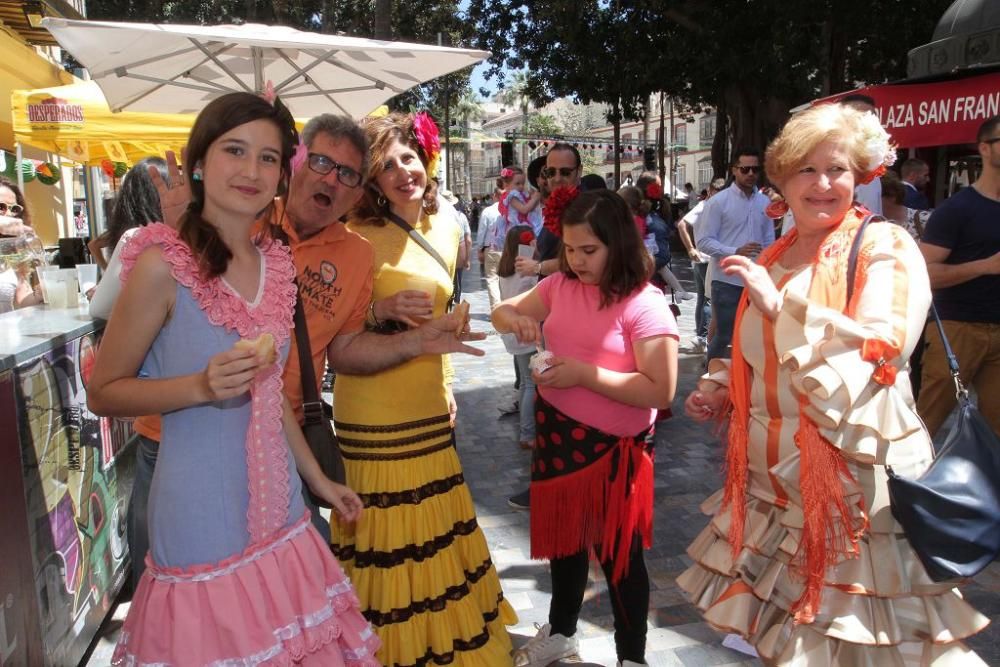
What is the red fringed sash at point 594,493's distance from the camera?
2.67 m

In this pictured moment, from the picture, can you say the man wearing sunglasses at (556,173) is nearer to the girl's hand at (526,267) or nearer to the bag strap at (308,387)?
the girl's hand at (526,267)

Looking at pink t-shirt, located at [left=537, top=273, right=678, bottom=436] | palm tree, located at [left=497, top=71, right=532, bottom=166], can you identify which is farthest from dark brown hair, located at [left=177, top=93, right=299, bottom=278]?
palm tree, located at [left=497, top=71, right=532, bottom=166]

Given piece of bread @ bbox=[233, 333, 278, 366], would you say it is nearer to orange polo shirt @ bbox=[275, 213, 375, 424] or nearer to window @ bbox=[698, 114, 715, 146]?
orange polo shirt @ bbox=[275, 213, 375, 424]

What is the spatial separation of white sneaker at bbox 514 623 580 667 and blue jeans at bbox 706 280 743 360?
3.83 m

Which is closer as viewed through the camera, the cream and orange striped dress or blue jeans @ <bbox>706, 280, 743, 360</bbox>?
the cream and orange striped dress

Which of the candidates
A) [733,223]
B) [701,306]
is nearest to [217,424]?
[733,223]

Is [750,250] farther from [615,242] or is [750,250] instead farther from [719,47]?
[719,47]

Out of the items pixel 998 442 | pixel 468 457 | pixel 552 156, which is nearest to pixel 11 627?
pixel 998 442

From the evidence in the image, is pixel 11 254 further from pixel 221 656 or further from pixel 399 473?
pixel 221 656

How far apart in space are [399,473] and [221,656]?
1.03m

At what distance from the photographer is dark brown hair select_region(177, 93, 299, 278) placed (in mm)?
1771

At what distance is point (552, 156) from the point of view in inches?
199

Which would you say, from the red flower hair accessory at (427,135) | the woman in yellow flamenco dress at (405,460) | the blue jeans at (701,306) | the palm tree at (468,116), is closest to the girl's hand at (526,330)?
the woman in yellow flamenco dress at (405,460)

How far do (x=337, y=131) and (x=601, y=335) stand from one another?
43.0 inches
